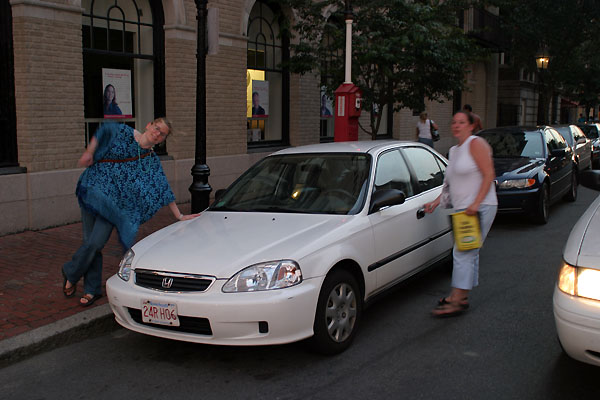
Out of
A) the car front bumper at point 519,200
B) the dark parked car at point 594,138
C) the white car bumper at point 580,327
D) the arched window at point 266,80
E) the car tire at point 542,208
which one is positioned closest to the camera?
the white car bumper at point 580,327

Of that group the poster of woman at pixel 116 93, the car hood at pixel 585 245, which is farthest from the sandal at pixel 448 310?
the poster of woman at pixel 116 93

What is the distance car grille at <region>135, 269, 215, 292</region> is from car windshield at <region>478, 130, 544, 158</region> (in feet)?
25.9

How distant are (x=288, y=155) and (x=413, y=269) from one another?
160 centimetres

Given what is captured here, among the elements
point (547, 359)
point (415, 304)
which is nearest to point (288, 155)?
point (415, 304)

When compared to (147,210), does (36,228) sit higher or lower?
lower

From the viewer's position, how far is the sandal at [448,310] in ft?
17.9

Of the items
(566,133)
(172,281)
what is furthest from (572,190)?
(172,281)

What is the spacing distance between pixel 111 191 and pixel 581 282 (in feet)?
12.4

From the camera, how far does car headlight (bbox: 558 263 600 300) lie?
11.9 feet

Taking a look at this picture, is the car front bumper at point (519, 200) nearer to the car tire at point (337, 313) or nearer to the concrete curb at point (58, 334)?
the car tire at point (337, 313)

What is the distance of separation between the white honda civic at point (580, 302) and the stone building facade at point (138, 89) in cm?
→ 535

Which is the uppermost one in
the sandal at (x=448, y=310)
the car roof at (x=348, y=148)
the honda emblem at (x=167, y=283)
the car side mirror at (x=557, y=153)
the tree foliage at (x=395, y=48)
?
the tree foliage at (x=395, y=48)

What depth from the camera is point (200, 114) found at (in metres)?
7.68

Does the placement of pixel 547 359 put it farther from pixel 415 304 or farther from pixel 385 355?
pixel 415 304
